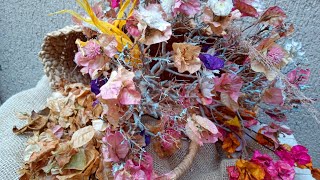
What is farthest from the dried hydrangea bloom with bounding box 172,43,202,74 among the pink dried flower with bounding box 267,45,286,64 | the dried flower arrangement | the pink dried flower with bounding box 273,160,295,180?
the pink dried flower with bounding box 273,160,295,180

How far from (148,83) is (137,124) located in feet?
0.19

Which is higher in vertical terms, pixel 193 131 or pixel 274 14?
pixel 274 14

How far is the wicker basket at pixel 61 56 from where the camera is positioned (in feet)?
2.26

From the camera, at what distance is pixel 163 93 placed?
529 millimetres

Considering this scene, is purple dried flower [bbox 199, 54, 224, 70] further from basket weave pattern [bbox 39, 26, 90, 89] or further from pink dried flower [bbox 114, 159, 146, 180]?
basket weave pattern [bbox 39, 26, 90, 89]

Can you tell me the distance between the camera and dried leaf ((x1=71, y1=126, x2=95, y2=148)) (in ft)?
1.69

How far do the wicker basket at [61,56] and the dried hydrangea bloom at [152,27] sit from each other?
254mm

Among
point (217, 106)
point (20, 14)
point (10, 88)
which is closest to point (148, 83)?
point (217, 106)

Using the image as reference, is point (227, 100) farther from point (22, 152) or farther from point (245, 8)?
point (22, 152)

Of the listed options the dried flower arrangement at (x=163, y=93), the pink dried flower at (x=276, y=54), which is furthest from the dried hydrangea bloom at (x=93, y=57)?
the pink dried flower at (x=276, y=54)

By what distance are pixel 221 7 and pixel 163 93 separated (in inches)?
5.5

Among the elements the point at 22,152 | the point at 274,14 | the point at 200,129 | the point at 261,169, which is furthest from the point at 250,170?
the point at 22,152

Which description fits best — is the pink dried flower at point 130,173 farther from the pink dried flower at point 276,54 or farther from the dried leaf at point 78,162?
the pink dried flower at point 276,54

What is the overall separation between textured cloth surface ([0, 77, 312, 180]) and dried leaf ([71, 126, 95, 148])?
96mm
